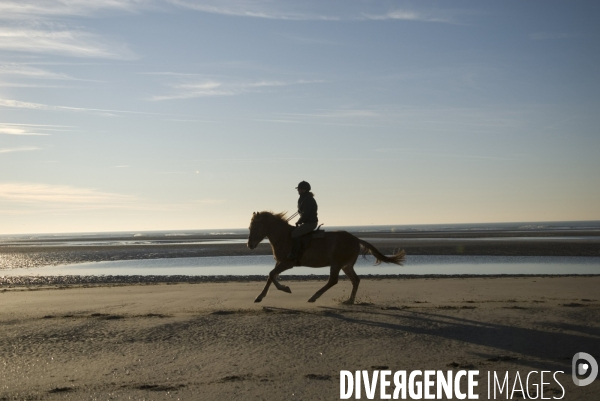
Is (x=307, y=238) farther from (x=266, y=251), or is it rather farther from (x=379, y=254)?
(x=266, y=251)

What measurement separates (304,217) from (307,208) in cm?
22

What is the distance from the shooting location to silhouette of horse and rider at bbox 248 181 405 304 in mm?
13219

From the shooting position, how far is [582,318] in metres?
10.3

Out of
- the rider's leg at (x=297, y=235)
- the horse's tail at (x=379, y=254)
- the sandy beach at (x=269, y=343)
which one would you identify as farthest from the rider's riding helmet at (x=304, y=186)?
the sandy beach at (x=269, y=343)

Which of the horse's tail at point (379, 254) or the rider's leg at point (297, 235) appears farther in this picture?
the horse's tail at point (379, 254)

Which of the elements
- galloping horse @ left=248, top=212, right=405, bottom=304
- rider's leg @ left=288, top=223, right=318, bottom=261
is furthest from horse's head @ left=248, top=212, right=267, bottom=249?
rider's leg @ left=288, top=223, right=318, bottom=261

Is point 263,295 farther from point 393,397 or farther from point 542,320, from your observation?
point 393,397

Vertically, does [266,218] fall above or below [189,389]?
above

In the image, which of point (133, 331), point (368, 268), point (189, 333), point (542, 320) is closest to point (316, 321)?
point (189, 333)

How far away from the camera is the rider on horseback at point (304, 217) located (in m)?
13.2

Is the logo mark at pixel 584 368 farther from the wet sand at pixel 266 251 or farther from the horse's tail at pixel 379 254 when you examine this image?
the wet sand at pixel 266 251

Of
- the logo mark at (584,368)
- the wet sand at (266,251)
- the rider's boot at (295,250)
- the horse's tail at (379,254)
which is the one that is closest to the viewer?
the logo mark at (584,368)

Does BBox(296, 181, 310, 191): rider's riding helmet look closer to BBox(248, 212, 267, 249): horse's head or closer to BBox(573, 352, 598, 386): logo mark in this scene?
BBox(248, 212, 267, 249): horse's head

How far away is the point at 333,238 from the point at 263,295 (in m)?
1.97
